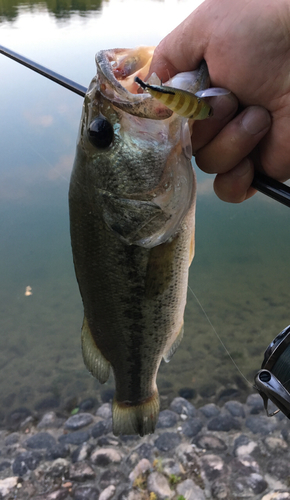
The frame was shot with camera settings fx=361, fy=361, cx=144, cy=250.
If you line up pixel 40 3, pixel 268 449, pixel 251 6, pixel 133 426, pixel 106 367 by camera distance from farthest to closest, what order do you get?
pixel 40 3, pixel 268 449, pixel 133 426, pixel 106 367, pixel 251 6

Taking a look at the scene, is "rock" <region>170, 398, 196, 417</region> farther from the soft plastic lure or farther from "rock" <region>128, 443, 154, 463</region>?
the soft plastic lure

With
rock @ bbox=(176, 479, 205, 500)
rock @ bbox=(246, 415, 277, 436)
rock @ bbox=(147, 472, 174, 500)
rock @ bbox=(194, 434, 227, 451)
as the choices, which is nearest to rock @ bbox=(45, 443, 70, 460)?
rock @ bbox=(147, 472, 174, 500)

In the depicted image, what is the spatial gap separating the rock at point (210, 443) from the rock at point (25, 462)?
1261mm

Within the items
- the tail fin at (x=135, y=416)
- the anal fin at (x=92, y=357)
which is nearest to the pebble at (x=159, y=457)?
the tail fin at (x=135, y=416)

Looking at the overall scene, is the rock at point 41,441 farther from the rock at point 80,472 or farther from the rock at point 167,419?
the rock at point 167,419

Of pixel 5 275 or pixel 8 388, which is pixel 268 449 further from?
pixel 5 275

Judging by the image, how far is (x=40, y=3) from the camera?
664 inches

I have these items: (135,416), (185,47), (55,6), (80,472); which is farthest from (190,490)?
(55,6)

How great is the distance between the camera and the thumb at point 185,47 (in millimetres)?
1278

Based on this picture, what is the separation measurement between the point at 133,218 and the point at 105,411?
2560 millimetres

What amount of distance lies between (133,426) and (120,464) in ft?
3.56

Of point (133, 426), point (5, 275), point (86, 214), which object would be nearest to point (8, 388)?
point (5, 275)

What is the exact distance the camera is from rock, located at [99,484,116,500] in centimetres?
253

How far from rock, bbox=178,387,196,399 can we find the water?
50 millimetres
